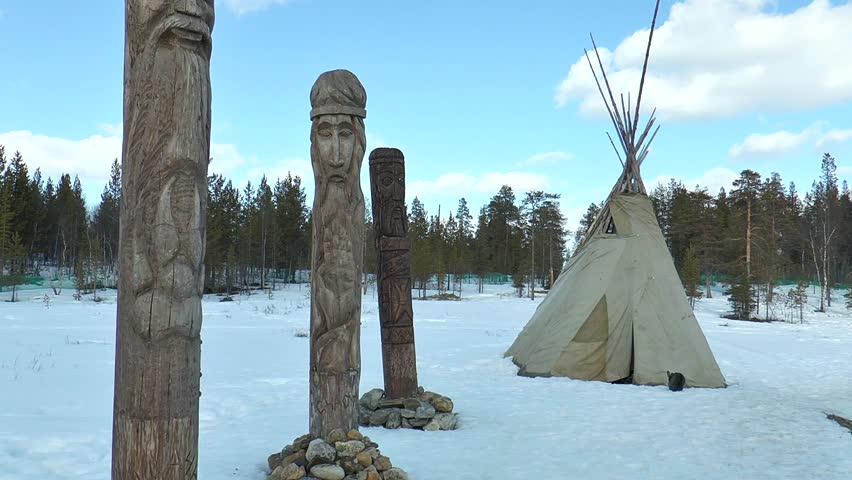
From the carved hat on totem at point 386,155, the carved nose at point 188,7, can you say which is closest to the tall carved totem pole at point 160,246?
the carved nose at point 188,7

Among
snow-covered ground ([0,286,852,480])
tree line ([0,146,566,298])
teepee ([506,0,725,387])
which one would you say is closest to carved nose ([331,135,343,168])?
snow-covered ground ([0,286,852,480])

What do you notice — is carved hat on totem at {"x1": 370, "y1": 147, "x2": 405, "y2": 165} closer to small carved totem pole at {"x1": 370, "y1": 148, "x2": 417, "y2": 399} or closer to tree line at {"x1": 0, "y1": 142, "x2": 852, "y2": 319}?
small carved totem pole at {"x1": 370, "y1": 148, "x2": 417, "y2": 399}

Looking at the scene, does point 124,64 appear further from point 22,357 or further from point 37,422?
point 22,357

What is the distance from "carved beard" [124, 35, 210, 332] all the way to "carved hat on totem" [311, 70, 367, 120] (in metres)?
2.69

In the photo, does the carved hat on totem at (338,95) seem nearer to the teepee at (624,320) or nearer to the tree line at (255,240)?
the teepee at (624,320)

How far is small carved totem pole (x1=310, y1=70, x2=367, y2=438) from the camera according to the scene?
5.22 m

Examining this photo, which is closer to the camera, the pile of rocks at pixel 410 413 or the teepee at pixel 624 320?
the pile of rocks at pixel 410 413

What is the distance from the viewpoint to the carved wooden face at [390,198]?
738 centimetres

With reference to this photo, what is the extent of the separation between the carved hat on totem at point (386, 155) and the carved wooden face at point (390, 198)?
0.05 metres

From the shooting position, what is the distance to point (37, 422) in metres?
5.91

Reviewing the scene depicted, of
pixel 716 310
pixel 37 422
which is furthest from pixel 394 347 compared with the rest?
pixel 716 310

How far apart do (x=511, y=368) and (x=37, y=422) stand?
7.56 meters

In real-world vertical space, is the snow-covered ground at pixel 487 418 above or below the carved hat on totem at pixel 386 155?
below

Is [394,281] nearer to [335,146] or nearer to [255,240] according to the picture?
[335,146]
